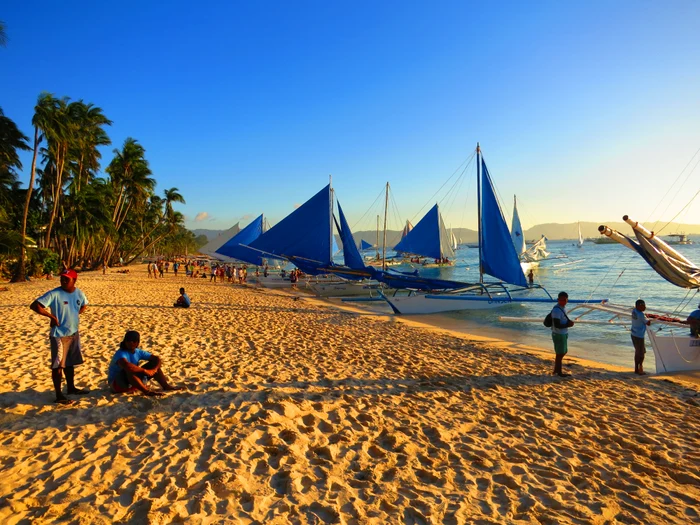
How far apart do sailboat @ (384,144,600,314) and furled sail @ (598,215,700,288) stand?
7.10m

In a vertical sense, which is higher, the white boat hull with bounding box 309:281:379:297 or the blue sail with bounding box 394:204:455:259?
the blue sail with bounding box 394:204:455:259

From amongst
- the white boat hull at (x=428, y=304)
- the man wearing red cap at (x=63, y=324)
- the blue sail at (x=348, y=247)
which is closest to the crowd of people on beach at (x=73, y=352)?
the man wearing red cap at (x=63, y=324)

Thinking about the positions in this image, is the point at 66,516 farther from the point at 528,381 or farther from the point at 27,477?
the point at 528,381

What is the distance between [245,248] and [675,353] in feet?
89.5

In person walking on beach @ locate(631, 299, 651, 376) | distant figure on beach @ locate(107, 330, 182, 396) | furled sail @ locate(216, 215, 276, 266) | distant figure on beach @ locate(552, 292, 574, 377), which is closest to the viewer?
distant figure on beach @ locate(107, 330, 182, 396)

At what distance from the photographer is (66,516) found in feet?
9.14

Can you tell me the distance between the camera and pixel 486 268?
17.7 metres

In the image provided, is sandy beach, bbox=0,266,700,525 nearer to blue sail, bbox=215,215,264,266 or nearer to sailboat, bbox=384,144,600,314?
sailboat, bbox=384,144,600,314

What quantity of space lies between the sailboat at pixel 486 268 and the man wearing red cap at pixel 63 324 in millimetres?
13273

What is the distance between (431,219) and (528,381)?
24.4 m

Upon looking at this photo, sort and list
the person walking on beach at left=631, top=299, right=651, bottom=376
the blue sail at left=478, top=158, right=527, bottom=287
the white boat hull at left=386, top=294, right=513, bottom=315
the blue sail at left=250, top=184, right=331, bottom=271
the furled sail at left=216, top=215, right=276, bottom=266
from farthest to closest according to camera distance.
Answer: the furled sail at left=216, top=215, right=276, bottom=266 < the blue sail at left=250, top=184, right=331, bottom=271 < the blue sail at left=478, top=158, right=527, bottom=287 < the white boat hull at left=386, top=294, right=513, bottom=315 < the person walking on beach at left=631, top=299, right=651, bottom=376

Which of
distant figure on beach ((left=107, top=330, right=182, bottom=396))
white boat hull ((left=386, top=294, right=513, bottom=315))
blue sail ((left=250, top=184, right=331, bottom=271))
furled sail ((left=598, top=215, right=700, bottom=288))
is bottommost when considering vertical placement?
white boat hull ((left=386, top=294, right=513, bottom=315))

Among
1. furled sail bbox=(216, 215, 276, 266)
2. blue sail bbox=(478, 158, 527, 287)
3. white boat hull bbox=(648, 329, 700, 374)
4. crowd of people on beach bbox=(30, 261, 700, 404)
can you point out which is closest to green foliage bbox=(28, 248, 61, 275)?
furled sail bbox=(216, 215, 276, 266)

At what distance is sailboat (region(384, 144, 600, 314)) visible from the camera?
667 inches
